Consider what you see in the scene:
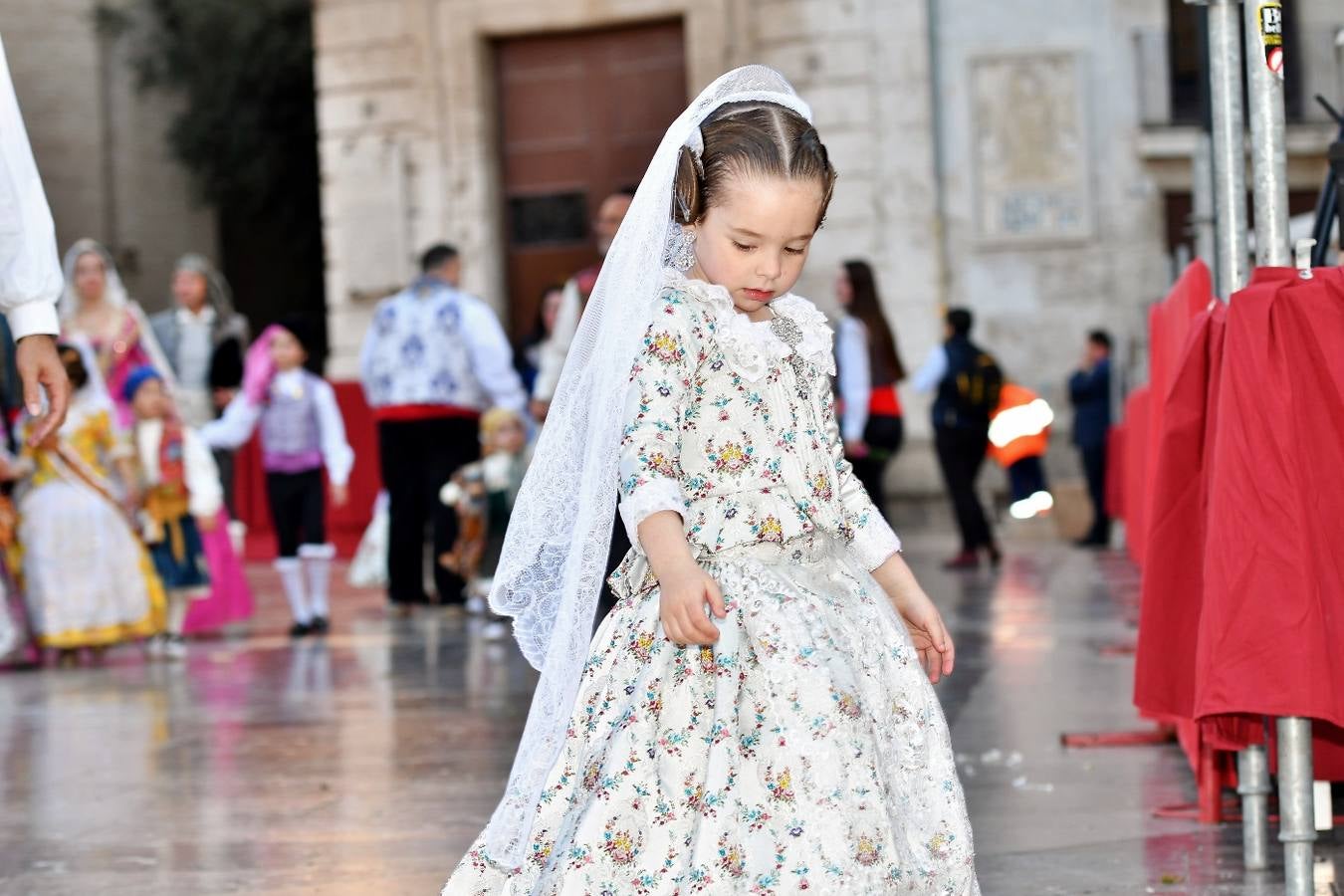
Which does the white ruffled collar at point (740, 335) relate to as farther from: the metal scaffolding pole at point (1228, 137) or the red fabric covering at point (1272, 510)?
the metal scaffolding pole at point (1228, 137)

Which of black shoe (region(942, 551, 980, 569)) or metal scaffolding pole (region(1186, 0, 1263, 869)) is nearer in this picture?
metal scaffolding pole (region(1186, 0, 1263, 869))

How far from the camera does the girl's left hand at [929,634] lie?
3.59 meters

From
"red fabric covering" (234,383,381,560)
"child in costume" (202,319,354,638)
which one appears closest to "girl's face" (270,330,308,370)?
"child in costume" (202,319,354,638)

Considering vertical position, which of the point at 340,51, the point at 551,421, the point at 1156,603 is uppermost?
the point at 340,51

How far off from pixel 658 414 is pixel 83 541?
705 cm

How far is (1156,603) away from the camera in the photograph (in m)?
4.48

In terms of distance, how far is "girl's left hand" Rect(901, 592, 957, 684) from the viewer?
3.59 meters

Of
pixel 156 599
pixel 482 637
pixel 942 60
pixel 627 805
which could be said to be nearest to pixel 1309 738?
Result: pixel 627 805

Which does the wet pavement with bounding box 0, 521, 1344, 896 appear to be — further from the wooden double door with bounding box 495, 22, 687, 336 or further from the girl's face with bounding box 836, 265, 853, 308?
the wooden double door with bounding box 495, 22, 687, 336

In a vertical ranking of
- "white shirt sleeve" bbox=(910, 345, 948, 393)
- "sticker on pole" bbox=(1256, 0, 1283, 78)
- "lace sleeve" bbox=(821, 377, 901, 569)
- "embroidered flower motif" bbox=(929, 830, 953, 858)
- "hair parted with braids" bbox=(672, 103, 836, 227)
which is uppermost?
"sticker on pole" bbox=(1256, 0, 1283, 78)

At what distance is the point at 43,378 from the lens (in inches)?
144

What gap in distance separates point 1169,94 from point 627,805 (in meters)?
17.6

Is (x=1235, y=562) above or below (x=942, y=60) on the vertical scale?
below

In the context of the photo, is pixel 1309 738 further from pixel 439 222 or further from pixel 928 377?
pixel 439 222
